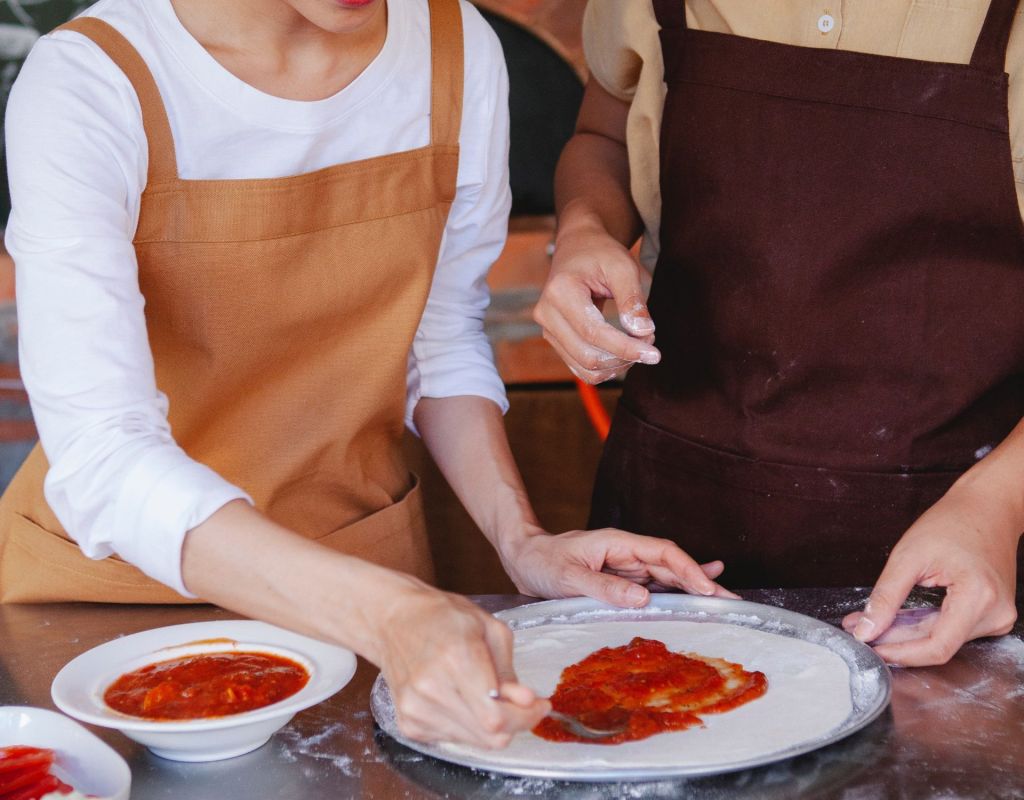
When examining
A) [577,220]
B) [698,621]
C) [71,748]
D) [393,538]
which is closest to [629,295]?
[577,220]

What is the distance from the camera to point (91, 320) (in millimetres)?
1173

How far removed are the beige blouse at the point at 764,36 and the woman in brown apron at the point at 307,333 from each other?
0.95ft

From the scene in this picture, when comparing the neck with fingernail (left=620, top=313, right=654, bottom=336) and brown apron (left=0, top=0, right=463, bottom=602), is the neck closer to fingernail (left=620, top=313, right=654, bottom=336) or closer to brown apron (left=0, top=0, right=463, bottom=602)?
brown apron (left=0, top=0, right=463, bottom=602)

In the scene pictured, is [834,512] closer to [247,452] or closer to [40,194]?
[247,452]

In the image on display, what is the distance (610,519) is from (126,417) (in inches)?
37.0

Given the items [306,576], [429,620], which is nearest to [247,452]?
[306,576]

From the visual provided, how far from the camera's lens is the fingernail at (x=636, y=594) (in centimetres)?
143

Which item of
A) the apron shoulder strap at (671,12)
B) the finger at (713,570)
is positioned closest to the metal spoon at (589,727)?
the finger at (713,570)

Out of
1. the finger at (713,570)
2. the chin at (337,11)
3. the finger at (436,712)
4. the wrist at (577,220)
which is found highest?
the chin at (337,11)

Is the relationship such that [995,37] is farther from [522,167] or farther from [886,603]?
[522,167]

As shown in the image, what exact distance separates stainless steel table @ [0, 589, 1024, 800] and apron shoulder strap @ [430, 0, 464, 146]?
714 millimetres

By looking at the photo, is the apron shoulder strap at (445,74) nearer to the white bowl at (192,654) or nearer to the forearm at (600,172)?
the forearm at (600,172)

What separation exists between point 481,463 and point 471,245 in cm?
31

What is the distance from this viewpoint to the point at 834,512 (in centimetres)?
163
